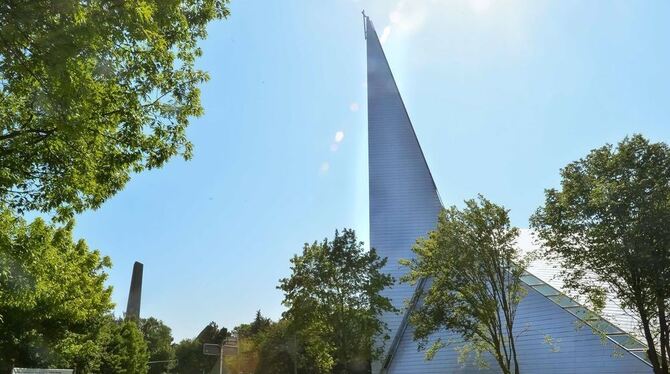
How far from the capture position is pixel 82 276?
21734 millimetres

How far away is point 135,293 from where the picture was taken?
6203cm

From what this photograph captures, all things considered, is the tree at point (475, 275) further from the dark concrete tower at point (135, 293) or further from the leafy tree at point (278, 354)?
the dark concrete tower at point (135, 293)

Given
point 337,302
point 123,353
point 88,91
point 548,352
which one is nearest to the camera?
point 88,91

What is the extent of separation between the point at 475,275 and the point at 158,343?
73.6 m

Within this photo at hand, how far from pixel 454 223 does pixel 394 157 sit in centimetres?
3007

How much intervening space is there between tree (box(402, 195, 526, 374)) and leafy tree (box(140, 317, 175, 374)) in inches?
2202

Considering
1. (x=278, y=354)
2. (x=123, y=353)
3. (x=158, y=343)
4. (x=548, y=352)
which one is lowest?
(x=548, y=352)

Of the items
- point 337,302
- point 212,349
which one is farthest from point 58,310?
point 337,302

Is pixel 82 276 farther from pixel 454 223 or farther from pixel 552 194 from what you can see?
pixel 552 194

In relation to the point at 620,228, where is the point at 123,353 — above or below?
below

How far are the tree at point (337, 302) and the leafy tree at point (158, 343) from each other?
49034mm

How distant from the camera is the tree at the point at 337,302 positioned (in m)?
24.1

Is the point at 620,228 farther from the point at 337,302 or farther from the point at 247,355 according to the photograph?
the point at 247,355

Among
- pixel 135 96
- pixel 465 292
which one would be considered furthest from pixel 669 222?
pixel 135 96
